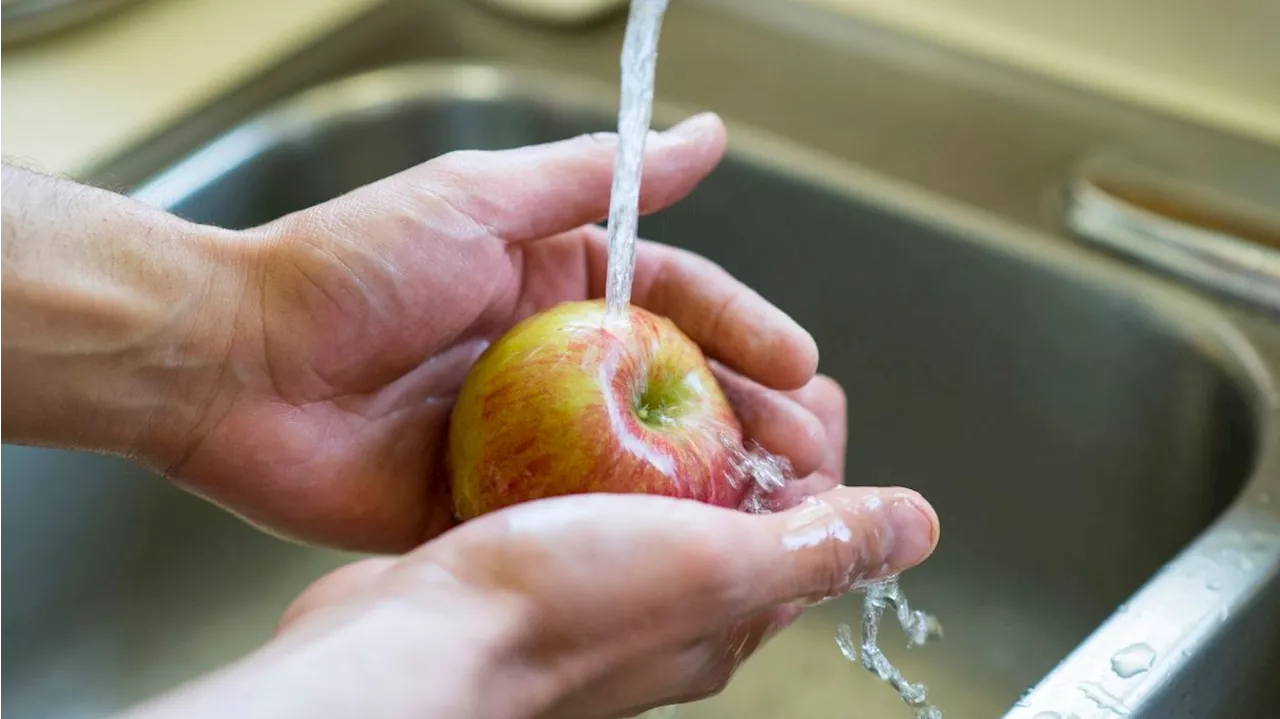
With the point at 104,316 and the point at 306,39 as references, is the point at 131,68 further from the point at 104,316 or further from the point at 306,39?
the point at 104,316

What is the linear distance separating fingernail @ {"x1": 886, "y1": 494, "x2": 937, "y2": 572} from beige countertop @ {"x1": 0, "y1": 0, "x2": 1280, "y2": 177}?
53cm

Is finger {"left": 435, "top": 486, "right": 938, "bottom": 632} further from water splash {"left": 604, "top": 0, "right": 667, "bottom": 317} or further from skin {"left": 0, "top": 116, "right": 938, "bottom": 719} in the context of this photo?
water splash {"left": 604, "top": 0, "right": 667, "bottom": 317}

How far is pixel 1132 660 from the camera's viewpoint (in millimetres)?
641

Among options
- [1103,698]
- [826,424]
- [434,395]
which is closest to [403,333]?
[434,395]

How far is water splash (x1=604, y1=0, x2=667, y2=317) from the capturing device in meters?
0.71

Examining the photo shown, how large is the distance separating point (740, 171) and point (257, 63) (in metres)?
0.41

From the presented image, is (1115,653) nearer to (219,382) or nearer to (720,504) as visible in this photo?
(720,504)

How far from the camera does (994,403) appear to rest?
0.93 m

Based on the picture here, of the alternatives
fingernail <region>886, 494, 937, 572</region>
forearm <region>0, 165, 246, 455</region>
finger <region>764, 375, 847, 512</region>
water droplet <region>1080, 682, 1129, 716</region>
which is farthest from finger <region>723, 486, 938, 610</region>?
forearm <region>0, 165, 246, 455</region>

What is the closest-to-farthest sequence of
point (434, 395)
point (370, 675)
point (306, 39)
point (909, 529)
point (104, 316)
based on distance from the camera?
point (370, 675) < point (909, 529) < point (104, 316) < point (434, 395) < point (306, 39)

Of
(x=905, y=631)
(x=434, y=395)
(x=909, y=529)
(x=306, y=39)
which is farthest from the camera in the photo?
(x=306, y=39)

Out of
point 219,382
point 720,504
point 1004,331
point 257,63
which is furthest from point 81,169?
point 1004,331

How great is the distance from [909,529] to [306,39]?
73cm

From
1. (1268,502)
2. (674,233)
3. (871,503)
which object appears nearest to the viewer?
(871,503)
